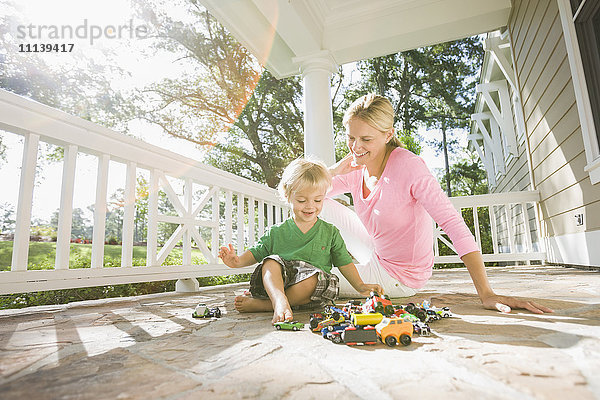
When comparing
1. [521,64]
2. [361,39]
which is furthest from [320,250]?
[521,64]

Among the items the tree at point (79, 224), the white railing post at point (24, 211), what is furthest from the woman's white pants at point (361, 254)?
the tree at point (79, 224)

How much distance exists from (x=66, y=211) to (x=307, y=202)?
1412mm

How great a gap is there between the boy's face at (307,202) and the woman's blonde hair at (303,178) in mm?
21

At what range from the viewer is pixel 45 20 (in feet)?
27.8

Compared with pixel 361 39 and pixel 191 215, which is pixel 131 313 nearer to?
pixel 191 215

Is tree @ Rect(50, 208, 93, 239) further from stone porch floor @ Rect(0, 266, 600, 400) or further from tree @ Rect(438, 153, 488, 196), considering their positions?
tree @ Rect(438, 153, 488, 196)

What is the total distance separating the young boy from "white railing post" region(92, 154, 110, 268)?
947 mm

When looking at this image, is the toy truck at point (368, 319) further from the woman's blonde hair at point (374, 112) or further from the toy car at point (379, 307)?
the woman's blonde hair at point (374, 112)

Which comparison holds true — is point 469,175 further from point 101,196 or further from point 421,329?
point 421,329

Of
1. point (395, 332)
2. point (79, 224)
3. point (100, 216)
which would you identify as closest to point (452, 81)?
point (79, 224)

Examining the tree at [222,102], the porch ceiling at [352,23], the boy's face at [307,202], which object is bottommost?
the boy's face at [307,202]

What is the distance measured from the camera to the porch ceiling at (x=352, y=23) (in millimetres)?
3756

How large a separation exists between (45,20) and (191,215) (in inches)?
337

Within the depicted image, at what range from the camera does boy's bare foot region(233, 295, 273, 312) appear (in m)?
1.78
